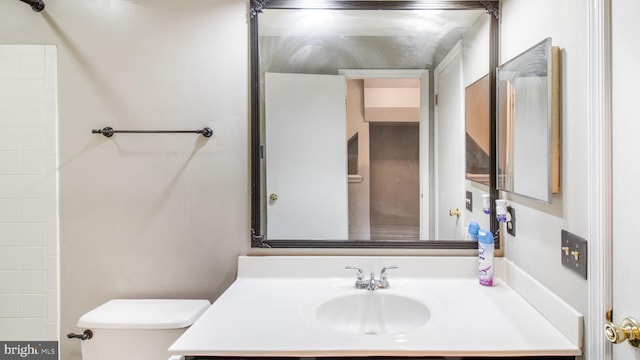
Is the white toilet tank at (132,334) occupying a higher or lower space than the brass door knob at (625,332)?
lower

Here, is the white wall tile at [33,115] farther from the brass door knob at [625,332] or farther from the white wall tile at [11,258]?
the brass door knob at [625,332]

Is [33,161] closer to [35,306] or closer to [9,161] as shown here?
[9,161]

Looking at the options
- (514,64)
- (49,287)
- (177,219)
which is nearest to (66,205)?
(49,287)

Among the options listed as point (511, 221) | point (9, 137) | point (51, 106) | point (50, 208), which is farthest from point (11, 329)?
point (511, 221)

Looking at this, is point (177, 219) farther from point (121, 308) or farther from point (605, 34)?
point (605, 34)

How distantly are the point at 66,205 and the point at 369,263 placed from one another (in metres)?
1.29

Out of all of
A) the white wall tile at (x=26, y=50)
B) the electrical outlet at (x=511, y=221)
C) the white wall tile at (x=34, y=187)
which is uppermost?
the white wall tile at (x=26, y=50)

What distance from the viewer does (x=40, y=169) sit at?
154cm

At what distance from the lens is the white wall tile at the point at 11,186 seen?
5.06ft

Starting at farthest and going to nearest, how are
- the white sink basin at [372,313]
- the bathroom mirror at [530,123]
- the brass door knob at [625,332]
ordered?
the white sink basin at [372,313] → the bathroom mirror at [530,123] → the brass door knob at [625,332]

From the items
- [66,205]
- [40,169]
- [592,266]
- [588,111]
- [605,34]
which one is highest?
[605,34]

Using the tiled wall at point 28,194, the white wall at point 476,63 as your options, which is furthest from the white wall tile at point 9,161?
the white wall at point 476,63

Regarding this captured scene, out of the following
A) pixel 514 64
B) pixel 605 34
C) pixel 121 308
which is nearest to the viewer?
pixel 605 34

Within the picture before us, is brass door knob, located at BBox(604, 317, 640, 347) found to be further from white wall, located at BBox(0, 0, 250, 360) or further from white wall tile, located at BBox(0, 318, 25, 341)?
white wall tile, located at BBox(0, 318, 25, 341)
